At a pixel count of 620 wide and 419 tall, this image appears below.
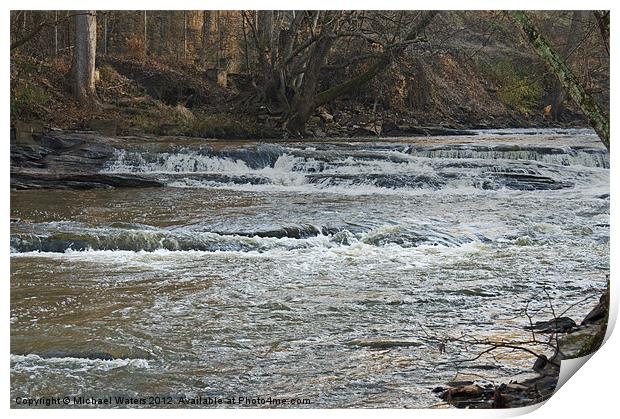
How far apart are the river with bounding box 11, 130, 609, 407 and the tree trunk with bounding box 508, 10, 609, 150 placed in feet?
1.61

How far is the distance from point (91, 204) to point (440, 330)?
6.79 ft

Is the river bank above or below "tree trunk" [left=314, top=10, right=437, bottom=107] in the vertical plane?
below

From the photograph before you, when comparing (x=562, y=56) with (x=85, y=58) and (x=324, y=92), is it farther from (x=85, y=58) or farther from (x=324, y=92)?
(x=85, y=58)

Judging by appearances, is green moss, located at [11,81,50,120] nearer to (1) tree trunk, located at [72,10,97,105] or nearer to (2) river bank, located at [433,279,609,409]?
(1) tree trunk, located at [72,10,97,105]

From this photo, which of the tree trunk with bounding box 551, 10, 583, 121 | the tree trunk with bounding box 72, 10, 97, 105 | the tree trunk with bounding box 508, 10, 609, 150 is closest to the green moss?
the tree trunk with bounding box 72, 10, 97, 105

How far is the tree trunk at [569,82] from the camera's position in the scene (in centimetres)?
416

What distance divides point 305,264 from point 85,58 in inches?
66.9

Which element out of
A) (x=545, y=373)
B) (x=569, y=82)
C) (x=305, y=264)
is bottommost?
(x=545, y=373)

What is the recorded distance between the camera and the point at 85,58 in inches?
187

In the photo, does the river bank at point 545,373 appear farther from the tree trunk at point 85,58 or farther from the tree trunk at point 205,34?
the tree trunk at point 85,58

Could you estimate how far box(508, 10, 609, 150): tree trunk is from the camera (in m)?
4.16

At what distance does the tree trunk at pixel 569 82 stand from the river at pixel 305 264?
0.49m

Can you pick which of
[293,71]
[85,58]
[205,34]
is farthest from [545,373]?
[85,58]

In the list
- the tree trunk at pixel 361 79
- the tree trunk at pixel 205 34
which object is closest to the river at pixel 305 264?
the tree trunk at pixel 361 79
